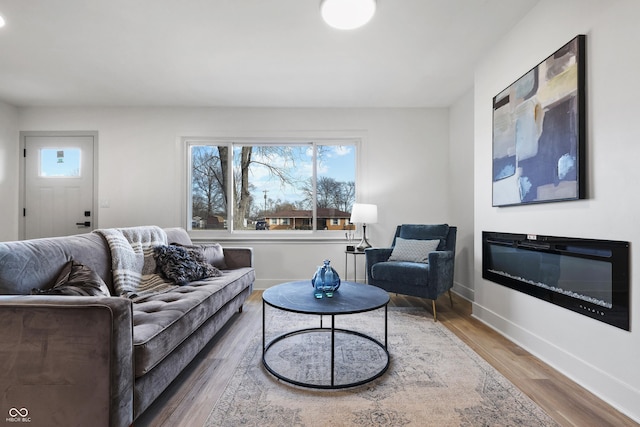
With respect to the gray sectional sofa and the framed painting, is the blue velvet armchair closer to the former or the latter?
the framed painting

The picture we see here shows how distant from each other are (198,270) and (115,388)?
142 cm

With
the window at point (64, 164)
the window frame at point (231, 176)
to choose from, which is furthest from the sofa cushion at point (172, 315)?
the window at point (64, 164)

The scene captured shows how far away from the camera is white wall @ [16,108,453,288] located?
399 cm

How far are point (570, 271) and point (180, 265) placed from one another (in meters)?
2.69

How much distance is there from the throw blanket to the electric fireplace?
2590 millimetres

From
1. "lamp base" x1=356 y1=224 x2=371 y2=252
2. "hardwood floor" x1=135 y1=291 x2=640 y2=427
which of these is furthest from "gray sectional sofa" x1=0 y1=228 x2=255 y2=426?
"lamp base" x1=356 y1=224 x2=371 y2=252

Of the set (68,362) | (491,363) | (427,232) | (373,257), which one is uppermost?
(427,232)

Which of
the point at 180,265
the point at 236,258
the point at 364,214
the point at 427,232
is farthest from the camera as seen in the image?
the point at 364,214

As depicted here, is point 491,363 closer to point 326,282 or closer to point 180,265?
point 326,282

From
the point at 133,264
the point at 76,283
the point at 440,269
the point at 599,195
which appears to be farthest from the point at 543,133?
the point at 133,264

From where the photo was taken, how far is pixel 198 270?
2531 millimetres

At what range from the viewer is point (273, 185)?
164 inches

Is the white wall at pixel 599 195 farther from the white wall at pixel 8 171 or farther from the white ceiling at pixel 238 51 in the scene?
the white wall at pixel 8 171

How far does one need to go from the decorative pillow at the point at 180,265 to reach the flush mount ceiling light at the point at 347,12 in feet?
7.01
